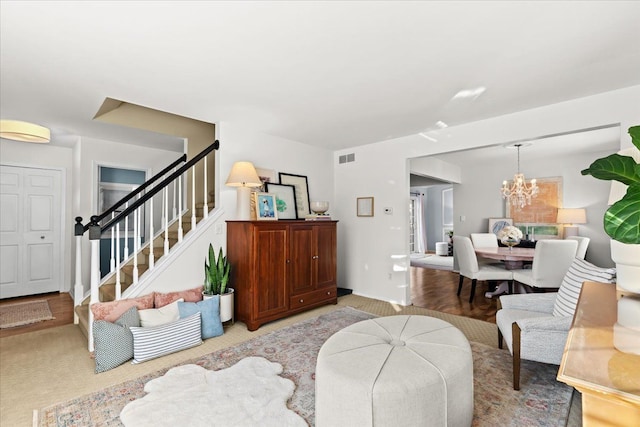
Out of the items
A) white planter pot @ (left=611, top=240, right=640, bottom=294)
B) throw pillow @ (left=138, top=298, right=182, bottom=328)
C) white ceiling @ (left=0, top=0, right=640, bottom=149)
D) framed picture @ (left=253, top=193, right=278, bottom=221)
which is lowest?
throw pillow @ (left=138, top=298, right=182, bottom=328)

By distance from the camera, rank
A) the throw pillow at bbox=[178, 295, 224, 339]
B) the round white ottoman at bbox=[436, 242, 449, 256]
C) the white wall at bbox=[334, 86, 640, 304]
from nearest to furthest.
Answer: the white wall at bbox=[334, 86, 640, 304], the throw pillow at bbox=[178, 295, 224, 339], the round white ottoman at bbox=[436, 242, 449, 256]

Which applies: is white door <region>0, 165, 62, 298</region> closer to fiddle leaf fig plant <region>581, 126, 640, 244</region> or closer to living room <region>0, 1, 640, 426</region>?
living room <region>0, 1, 640, 426</region>

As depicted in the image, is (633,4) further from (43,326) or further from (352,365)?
(43,326)

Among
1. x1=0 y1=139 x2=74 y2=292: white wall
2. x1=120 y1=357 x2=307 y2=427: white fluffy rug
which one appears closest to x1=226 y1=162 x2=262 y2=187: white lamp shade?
x1=120 y1=357 x2=307 y2=427: white fluffy rug

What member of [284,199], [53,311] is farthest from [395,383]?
[53,311]

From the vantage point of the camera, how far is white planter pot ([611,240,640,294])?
1.30 meters

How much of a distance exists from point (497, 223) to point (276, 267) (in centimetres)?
507

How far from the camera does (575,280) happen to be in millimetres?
2242

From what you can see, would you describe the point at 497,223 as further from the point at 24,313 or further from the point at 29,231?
the point at 29,231

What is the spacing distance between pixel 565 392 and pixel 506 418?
583mm

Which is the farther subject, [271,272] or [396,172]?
[396,172]

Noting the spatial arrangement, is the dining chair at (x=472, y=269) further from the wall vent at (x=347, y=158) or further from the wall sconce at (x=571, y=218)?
the wall sconce at (x=571, y=218)

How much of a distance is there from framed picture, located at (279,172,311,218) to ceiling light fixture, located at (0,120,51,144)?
8.69 ft

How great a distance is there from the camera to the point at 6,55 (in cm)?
214
